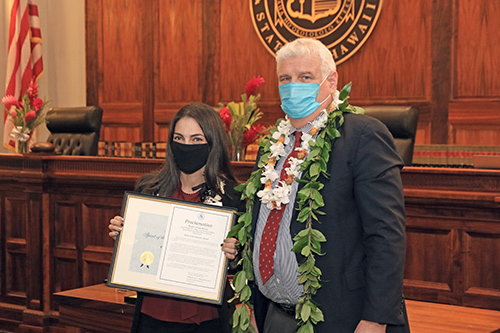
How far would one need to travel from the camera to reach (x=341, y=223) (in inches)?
66.4

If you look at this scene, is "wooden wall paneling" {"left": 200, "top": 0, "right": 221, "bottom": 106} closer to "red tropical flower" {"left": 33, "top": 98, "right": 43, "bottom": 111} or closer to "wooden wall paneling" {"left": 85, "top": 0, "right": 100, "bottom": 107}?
Result: "wooden wall paneling" {"left": 85, "top": 0, "right": 100, "bottom": 107}

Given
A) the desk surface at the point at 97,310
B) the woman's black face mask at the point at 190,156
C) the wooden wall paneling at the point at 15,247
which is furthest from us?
the wooden wall paneling at the point at 15,247

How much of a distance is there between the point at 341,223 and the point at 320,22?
4537 millimetres

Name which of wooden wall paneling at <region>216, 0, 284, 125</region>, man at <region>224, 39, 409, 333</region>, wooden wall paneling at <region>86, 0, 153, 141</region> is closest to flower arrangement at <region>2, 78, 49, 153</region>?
wooden wall paneling at <region>86, 0, 153, 141</region>

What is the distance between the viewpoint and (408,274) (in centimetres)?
337

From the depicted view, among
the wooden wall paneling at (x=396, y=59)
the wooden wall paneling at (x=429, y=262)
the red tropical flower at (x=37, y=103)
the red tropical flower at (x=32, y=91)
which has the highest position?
the wooden wall paneling at (x=396, y=59)

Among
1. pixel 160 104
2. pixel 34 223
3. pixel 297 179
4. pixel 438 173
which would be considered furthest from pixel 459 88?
pixel 297 179

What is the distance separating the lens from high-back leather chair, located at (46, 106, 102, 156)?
572 cm

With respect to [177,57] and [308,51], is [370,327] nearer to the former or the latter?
[308,51]

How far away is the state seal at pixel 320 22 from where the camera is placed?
5.79m

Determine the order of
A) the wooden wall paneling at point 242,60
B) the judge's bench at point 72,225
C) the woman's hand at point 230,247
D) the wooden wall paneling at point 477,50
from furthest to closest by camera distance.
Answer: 1. the wooden wall paneling at point 242,60
2. the wooden wall paneling at point 477,50
3. the judge's bench at point 72,225
4. the woman's hand at point 230,247

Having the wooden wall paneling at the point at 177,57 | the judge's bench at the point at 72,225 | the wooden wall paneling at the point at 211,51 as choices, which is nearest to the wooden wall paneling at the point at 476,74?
the judge's bench at the point at 72,225

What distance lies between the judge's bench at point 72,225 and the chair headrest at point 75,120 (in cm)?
110

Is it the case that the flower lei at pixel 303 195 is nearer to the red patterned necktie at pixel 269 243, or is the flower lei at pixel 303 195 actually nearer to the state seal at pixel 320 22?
the red patterned necktie at pixel 269 243
